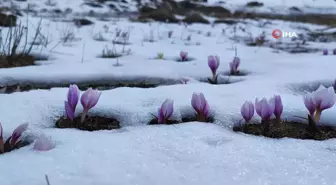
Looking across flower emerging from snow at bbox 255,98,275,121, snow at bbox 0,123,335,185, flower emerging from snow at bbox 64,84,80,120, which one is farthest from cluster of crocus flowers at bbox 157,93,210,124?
flower emerging from snow at bbox 64,84,80,120

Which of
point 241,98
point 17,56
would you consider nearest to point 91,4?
point 17,56

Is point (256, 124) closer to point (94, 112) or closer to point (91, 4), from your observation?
point (94, 112)

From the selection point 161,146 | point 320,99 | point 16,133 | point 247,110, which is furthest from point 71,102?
point 320,99

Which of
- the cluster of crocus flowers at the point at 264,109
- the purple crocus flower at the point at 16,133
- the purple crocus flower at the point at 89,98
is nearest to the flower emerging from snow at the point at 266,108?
the cluster of crocus flowers at the point at 264,109

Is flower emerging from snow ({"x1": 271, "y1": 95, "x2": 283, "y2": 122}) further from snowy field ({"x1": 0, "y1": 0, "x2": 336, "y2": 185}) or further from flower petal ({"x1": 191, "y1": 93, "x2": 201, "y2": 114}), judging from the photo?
flower petal ({"x1": 191, "y1": 93, "x2": 201, "y2": 114})

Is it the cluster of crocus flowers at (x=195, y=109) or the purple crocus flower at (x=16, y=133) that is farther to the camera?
the cluster of crocus flowers at (x=195, y=109)

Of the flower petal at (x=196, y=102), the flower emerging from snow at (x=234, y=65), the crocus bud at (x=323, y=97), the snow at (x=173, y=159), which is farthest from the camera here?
the flower emerging from snow at (x=234, y=65)

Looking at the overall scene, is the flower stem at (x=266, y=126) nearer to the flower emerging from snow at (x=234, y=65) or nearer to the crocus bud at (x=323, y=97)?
the crocus bud at (x=323, y=97)

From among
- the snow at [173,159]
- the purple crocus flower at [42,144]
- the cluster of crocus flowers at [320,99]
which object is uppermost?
the cluster of crocus flowers at [320,99]

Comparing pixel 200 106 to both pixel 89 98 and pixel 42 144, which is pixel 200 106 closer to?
pixel 89 98
